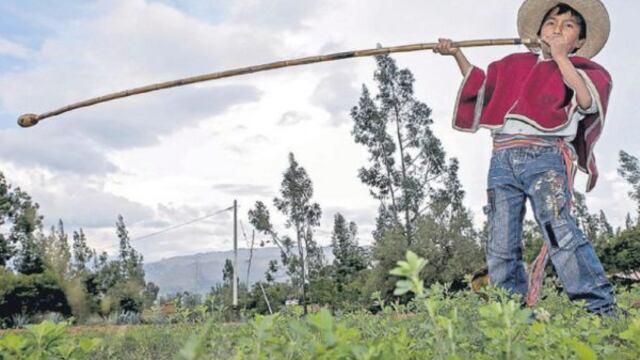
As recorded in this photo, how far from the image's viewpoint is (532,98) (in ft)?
16.8

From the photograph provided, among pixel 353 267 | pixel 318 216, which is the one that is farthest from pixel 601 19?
pixel 318 216

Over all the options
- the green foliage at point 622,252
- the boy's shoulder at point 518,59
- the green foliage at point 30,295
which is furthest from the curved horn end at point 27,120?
the green foliage at point 622,252

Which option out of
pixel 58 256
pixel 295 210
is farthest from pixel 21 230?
pixel 295 210

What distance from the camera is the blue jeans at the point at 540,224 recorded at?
459cm

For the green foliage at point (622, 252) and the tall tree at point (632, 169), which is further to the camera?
the tall tree at point (632, 169)

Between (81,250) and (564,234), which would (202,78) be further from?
(81,250)

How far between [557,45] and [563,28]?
29 centimetres

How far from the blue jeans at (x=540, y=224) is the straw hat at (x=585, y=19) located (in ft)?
3.73

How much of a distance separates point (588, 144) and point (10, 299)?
1922 centimetres

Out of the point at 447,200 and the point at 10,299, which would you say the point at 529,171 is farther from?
the point at 447,200

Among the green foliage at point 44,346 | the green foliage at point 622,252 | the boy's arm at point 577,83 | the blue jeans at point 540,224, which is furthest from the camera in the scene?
the green foliage at point 622,252

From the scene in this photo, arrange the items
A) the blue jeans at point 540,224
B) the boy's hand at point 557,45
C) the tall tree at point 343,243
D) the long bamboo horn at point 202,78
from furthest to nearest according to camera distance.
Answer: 1. the tall tree at point 343,243
2. the boy's hand at point 557,45
3. the long bamboo horn at point 202,78
4. the blue jeans at point 540,224

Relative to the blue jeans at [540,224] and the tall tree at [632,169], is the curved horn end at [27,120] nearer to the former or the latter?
the blue jeans at [540,224]

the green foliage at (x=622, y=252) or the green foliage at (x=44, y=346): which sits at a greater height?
the green foliage at (x=622, y=252)
